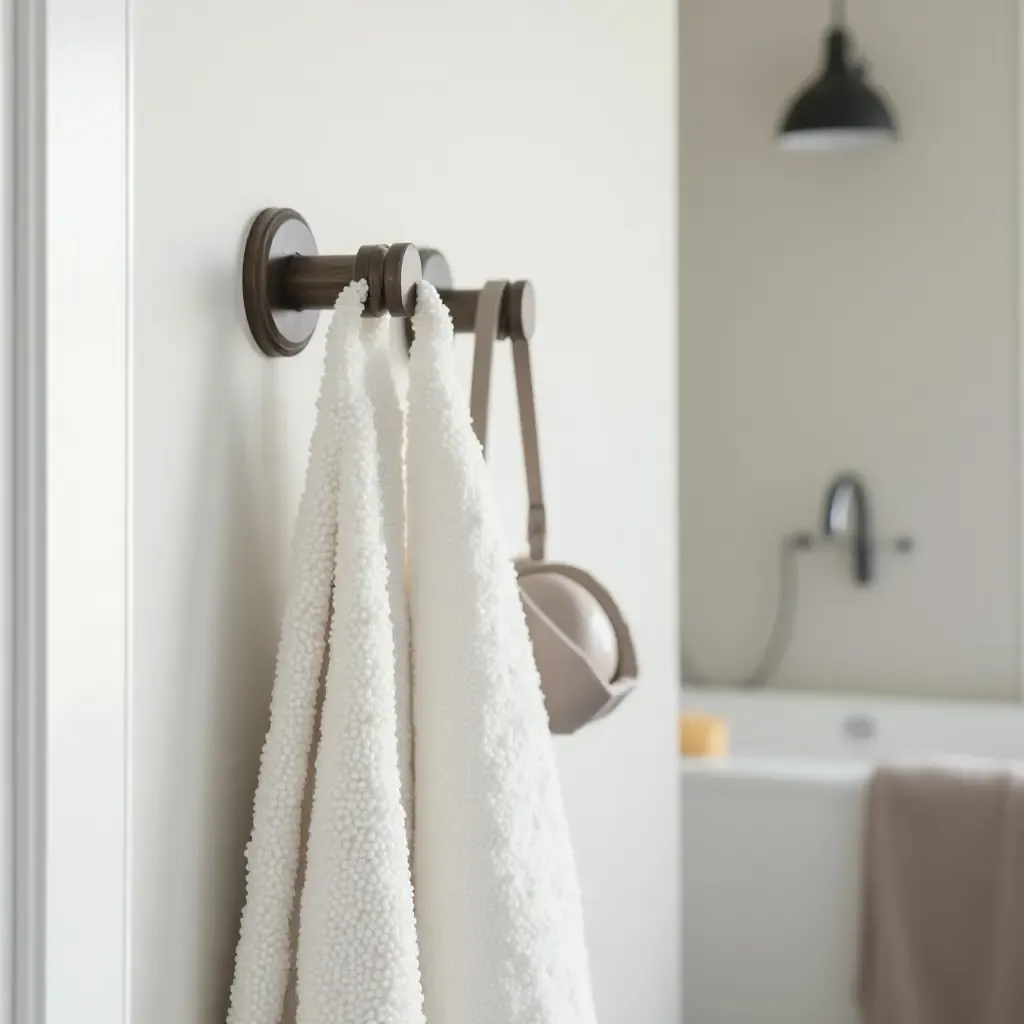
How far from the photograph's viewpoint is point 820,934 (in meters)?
1.85

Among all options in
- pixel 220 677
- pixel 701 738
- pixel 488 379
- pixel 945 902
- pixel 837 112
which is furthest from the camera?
pixel 837 112

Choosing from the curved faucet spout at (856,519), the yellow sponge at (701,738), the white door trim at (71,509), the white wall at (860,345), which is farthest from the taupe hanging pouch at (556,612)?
the white wall at (860,345)

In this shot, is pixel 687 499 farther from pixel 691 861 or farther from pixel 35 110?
pixel 35 110

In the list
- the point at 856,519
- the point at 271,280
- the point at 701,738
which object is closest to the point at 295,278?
the point at 271,280

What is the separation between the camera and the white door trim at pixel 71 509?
403mm

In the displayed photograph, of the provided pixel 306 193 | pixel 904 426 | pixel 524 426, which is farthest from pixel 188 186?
pixel 904 426

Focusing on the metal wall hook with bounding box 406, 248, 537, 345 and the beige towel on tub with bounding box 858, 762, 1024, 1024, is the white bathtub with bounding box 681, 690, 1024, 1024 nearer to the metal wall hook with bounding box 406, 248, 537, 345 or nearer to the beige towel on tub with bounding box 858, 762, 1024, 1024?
the beige towel on tub with bounding box 858, 762, 1024, 1024

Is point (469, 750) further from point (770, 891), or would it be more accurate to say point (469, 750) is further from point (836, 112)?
point (836, 112)

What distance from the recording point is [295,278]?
22.2 inches

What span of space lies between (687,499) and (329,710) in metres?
2.83

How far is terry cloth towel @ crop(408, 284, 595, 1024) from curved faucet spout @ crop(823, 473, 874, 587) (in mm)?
2544

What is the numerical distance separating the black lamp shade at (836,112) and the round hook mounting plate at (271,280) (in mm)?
2410

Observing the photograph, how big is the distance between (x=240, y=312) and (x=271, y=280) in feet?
0.06

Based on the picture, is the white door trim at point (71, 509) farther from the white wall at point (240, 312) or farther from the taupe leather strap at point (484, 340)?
the taupe leather strap at point (484, 340)
